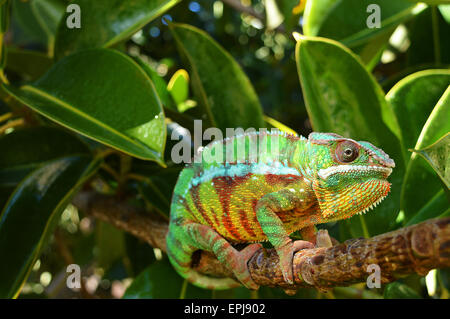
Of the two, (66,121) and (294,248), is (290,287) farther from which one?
(66,121)

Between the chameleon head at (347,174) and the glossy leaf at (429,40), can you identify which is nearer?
the chameleon head at (347,174)

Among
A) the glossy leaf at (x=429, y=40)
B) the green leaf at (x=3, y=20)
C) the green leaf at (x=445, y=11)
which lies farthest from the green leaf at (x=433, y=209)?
the green leaf at (x=3, y=20)

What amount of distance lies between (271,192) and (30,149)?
25.7 inches

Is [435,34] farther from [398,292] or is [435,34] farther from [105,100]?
[105,100]

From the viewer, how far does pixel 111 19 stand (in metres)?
1.10

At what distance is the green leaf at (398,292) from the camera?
994 mm

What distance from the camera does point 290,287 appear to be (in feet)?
2.21

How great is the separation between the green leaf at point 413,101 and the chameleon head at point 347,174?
281mm

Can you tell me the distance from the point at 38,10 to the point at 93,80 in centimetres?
72

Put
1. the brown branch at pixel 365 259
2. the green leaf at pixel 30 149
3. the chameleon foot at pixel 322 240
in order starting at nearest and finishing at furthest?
the brown branch at pixel 365 259, the chameleon foot at pixel 322 240, the green leaf at pixel 30 149

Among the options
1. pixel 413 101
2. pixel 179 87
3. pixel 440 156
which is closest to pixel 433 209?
pixel 413 101

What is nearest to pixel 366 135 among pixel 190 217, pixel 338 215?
pixel 338 215

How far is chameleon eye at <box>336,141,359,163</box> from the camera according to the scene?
0.61m

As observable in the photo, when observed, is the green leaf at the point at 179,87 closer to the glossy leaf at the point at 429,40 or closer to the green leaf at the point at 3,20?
the green leaf at the point at 3,20
